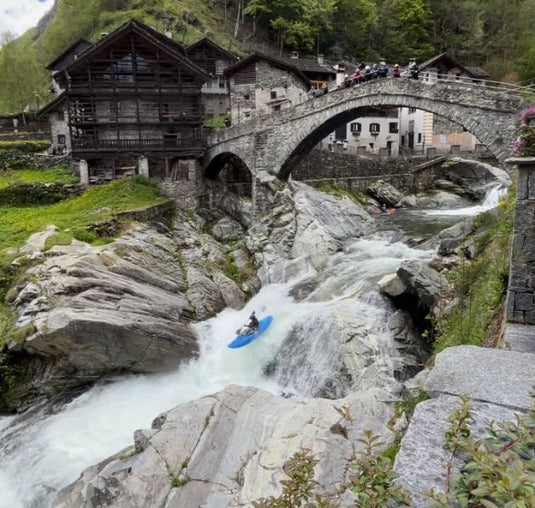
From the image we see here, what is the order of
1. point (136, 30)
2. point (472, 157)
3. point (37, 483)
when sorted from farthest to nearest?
point (472, 157) → point (136, 30) → point (37, 483)

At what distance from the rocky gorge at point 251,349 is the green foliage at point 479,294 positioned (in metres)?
1.48

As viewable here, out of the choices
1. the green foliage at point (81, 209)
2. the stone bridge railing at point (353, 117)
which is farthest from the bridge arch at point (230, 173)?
the green foliage at point (81, 209)

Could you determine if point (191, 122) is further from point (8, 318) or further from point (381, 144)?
point (381, 144)

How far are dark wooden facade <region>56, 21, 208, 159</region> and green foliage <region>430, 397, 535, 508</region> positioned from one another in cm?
2946

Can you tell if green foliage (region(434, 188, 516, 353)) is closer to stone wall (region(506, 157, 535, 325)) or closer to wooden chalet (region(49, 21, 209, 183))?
stone wall (region(506, 157, 535, 325))

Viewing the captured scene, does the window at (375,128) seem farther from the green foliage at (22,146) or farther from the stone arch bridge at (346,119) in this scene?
the green foliage at (22,146)

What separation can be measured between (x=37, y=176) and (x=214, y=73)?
72.8 feet

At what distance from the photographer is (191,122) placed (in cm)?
3119

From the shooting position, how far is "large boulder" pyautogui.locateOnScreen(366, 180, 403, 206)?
35844 millimetres

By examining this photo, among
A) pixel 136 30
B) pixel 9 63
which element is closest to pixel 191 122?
pixel 136 30

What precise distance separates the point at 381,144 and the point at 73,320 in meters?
40.3

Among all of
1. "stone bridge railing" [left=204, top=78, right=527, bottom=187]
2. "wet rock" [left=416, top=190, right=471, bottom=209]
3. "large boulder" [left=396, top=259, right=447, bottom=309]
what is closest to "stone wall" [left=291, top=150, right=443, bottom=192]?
"wet rock" [left=416, top=190, right=471, bottom=209]

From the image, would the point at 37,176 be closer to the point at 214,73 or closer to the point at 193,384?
the point at 214,73

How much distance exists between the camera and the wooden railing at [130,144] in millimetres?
29609
